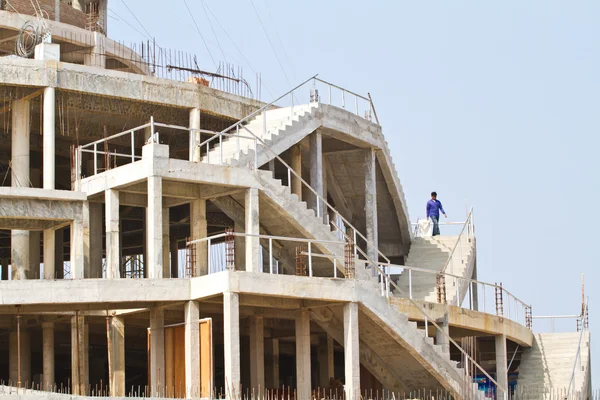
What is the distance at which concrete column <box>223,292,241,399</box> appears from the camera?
2984cm

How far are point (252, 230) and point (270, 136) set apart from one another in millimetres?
5244

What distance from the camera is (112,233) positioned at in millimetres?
33625

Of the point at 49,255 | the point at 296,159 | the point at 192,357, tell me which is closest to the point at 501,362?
the point at 296,159

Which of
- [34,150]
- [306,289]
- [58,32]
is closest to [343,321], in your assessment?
[306,289]

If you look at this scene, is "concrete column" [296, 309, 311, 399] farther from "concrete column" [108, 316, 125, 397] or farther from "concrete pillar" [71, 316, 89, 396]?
"concrete pillar" [71, 316, 89, 396]

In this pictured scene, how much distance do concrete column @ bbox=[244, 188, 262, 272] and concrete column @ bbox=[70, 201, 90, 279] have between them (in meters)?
4.68

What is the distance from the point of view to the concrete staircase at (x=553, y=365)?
1592 inches

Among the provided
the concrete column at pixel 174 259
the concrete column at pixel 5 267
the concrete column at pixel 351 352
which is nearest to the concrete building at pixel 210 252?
the concrete column at pixel 351 352

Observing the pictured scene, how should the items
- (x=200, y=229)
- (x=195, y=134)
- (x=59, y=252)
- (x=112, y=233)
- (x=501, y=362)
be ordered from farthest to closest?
(x=59, y=252)
(x=501, y=362)
(x=195, y=134)
(x=200, y=229)
(x=112, y=233)

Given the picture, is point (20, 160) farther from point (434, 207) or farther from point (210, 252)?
point (434, 207)

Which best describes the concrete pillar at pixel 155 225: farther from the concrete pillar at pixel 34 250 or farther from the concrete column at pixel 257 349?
the concrete pillar at pixel 34 250

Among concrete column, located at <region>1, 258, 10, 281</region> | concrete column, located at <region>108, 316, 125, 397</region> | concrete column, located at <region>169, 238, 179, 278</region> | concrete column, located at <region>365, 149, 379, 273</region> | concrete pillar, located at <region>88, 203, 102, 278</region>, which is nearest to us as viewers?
concrete column, located at <region>108, 316, 125, 397</region>

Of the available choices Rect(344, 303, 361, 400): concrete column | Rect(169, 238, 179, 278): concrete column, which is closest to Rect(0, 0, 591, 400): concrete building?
Rect(344, 303, 361, 400): concrete column

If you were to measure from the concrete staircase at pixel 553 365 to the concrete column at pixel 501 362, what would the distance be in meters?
1.07
